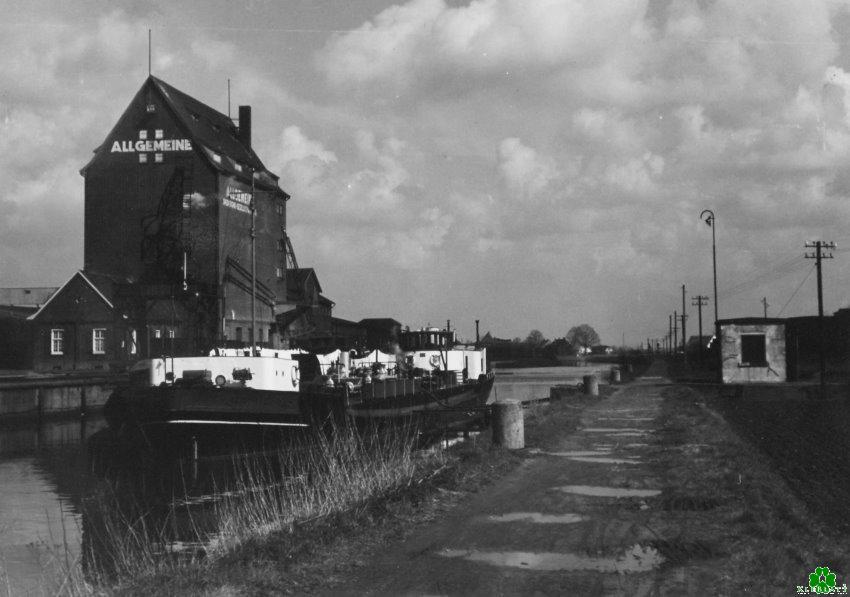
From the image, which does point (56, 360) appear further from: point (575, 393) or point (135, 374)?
point (575, 393)

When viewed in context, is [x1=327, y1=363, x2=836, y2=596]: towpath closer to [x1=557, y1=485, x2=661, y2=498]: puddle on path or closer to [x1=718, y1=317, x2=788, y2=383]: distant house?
[x1=557, y1=485, x2=661, y2=498]: puddle on path

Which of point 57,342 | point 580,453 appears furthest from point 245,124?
point 580,453

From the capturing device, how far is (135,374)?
132 ft

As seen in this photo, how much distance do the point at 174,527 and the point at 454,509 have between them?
A: 6697mm

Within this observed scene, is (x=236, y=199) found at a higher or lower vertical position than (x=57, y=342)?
higher

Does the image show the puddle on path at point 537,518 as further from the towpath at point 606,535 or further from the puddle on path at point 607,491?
the puddle on path at point 607,491

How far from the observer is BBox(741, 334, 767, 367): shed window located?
4044cm

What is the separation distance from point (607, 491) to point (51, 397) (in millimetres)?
37287

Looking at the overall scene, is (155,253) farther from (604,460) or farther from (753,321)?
(604,460)

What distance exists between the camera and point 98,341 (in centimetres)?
5669

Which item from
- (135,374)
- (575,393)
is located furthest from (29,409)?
(575,393)

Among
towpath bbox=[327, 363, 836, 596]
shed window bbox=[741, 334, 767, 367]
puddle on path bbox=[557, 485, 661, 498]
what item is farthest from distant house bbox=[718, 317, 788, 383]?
puddle on path bbox=[557, 485, 661, 498]

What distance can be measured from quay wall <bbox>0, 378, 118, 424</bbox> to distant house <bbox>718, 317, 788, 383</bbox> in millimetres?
30264
